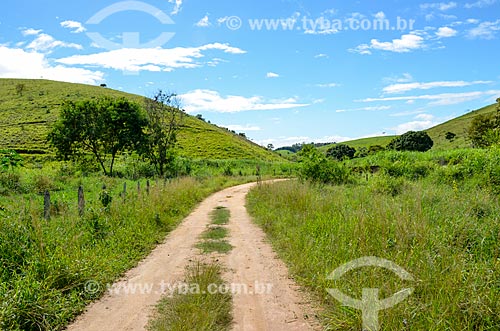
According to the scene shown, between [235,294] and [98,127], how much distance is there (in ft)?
101

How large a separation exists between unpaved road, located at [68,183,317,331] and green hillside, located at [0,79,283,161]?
4780 cm

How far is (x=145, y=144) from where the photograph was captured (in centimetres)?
3284

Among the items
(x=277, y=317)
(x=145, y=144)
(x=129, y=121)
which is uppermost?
(x=129, y=121)

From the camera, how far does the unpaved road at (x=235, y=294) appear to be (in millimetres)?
4892

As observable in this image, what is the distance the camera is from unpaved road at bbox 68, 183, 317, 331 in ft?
16.1

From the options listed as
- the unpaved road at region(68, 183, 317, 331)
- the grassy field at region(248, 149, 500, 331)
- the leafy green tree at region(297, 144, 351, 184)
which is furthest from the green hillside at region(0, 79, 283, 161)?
the grassy field at region(248, 149, 500, 331)

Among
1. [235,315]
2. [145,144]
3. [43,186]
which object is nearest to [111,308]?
[235,315]

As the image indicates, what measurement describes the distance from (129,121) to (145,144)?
317 centimetres

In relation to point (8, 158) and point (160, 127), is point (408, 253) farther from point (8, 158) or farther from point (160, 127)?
point (160, 127)

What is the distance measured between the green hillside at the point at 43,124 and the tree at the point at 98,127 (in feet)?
59.7

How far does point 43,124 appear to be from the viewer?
59.5m

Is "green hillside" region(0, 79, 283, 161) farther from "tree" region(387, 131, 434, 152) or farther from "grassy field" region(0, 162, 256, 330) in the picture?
"grassy field" region(0, 162, 256, 330)

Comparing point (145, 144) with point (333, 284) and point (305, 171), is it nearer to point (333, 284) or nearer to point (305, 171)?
point (305, 171)

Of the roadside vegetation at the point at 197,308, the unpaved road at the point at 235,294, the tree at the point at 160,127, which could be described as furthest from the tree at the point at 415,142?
the roadside vegetation at the point at 197,308
